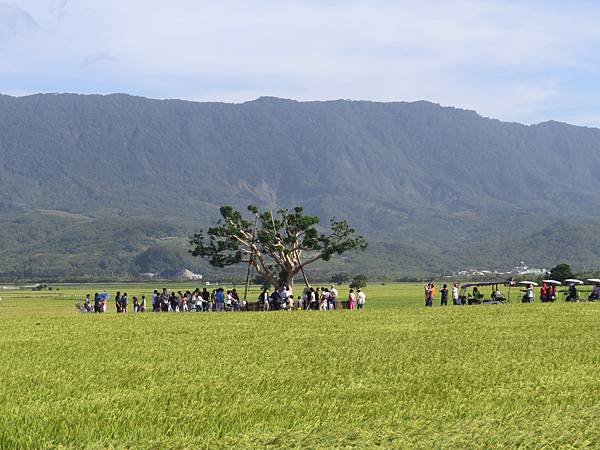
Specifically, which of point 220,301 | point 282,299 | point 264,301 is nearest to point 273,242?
point 264,301

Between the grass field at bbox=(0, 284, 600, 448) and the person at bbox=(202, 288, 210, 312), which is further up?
the person at bbox=(202, 288, 210, 312)

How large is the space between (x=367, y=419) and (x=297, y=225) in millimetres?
54193

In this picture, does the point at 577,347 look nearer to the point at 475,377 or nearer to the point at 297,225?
the point at 475,377

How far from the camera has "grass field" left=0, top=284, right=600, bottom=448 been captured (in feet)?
38.1

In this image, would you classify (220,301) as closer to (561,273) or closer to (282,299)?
(282,299)

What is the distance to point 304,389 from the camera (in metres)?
15.9

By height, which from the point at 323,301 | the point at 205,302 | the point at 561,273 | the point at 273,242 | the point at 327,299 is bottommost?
the point at 205,302

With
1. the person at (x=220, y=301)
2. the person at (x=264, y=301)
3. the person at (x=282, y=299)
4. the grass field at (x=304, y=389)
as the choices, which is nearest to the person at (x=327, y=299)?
the person at (x=282, y=299)

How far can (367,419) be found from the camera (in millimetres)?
12938

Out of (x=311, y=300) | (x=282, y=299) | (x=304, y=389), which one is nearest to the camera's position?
(x=304, y=389)

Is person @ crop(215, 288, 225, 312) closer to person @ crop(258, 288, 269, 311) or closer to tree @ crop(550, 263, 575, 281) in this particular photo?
person @ crop(258, 288, 269, 311)

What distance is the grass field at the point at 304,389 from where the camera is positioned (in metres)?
11.6

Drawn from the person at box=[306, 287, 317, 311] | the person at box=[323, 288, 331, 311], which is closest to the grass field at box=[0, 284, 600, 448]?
the person at box=[323, 288, 331, 311]

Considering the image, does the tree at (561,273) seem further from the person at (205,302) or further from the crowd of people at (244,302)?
the person at (205,302)
